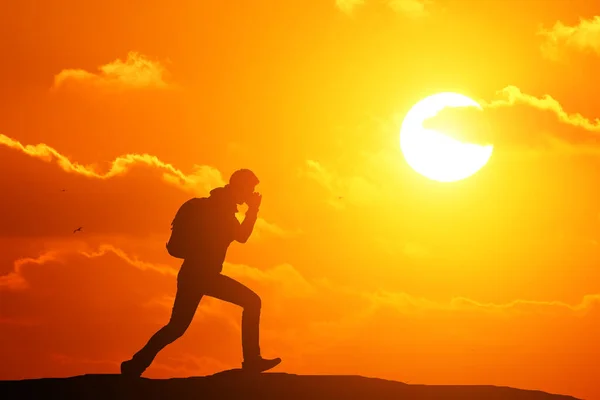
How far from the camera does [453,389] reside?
16.2 meters

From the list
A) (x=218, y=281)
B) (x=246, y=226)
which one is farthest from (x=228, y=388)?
(x=246, y=226)

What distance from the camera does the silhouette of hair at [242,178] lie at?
14.7 meters

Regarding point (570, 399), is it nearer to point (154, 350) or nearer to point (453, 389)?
point (453, 389)

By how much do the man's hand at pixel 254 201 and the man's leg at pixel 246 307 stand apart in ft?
4.03

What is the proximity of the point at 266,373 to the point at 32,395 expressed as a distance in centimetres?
379

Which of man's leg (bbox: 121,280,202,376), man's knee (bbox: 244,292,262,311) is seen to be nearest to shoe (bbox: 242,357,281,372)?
man's knee (bbox: 244,292,262,311)

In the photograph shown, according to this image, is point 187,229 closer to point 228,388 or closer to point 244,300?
point 244,300

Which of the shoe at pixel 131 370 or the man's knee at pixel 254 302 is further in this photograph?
the man's knee at pixel 254 302

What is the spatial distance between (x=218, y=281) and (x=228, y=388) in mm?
1711

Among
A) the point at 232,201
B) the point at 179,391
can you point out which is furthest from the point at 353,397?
the point at 232,201

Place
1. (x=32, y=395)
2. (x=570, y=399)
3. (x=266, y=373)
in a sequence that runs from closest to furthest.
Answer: (x=32, y=395), (x=266, y=373), (x=570, y=399)

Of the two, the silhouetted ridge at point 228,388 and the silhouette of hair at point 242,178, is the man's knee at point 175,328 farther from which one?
the silhouette of hair at point 242,178

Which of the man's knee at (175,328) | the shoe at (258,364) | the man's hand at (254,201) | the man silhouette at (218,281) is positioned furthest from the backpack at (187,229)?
the shoe at (258,364)

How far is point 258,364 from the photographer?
14.8m
